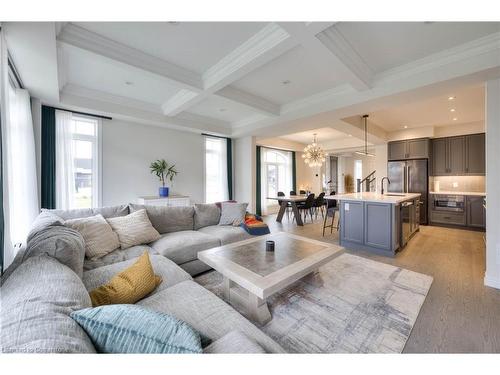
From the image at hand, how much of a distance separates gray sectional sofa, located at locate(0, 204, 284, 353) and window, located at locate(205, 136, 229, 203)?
3.57 meters

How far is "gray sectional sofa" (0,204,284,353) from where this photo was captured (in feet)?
2.23

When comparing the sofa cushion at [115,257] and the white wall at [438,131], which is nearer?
the sofa cushion at [115,257]

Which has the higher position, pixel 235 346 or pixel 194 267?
pixel 235 346

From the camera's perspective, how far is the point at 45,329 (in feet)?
2.24

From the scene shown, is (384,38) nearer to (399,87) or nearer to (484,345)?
(399,87)

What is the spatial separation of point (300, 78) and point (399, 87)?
134cm

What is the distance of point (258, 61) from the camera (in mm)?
2402

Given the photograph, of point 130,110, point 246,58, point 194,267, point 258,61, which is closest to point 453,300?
point 194,267

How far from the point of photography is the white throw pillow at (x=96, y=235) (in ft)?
7.00

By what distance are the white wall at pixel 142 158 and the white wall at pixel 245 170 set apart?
109 centimetres

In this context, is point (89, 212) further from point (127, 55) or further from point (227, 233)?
point (127, 55)

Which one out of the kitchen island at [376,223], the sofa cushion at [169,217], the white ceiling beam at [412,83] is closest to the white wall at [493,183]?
the white ceiling beam at [412,83]

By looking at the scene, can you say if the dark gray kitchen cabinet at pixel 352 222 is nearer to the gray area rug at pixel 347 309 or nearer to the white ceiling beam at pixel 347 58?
the gray area rug at pixel 347 309

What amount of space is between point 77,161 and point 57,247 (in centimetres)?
339
